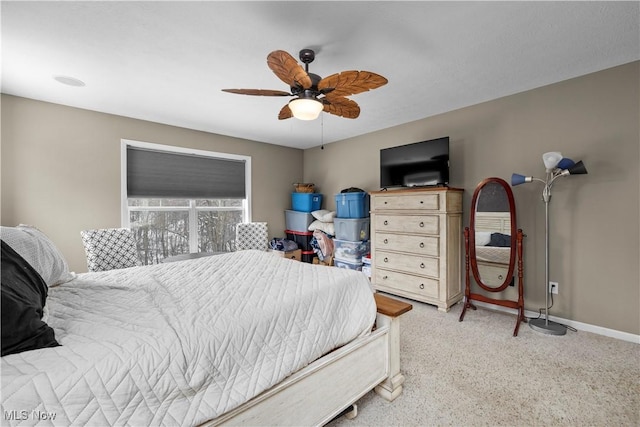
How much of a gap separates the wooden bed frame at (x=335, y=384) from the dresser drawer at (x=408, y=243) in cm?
154

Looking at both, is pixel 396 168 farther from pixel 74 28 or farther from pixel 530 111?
pixel 74 28

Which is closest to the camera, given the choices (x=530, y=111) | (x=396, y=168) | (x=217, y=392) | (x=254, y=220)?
(x=217, y=392)

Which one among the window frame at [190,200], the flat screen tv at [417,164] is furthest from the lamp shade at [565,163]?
the window frame at [190,200]

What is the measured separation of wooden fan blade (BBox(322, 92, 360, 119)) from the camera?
219 cm

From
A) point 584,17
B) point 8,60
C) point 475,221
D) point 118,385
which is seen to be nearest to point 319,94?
point 584,17

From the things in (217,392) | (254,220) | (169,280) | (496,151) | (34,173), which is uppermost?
(496,151)

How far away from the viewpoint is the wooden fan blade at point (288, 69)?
160 centimetres

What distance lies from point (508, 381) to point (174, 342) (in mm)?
2166

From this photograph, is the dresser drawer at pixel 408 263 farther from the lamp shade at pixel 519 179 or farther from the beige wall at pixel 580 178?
the lamp shade at pixel 519 179

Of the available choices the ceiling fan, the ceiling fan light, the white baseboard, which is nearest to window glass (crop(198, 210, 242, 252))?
the ceiling fan

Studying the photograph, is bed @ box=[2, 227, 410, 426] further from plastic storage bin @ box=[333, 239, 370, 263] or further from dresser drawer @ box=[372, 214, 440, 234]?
plastic storage bin @ box=[333, 239, 370, 263]

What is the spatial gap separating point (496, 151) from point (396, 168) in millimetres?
1166

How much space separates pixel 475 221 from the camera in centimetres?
303

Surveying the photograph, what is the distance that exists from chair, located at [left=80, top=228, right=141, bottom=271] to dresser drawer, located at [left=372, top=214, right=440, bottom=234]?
3074mm
